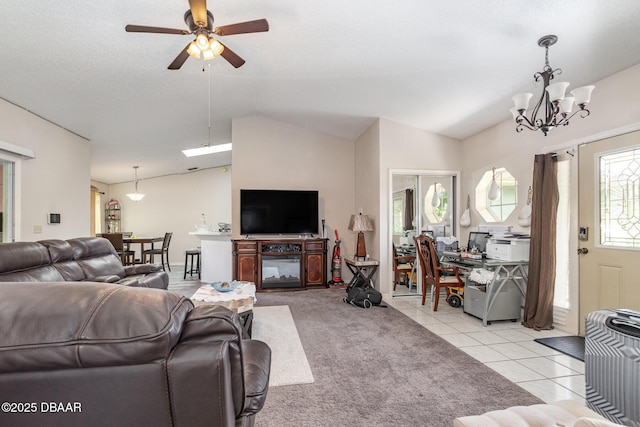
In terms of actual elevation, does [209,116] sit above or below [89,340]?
above

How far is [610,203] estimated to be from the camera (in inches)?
124

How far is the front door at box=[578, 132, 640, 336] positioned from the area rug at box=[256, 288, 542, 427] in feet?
5.22

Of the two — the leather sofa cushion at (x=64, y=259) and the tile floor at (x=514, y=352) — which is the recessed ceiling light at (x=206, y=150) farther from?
the tile floor at (x=514, y=352)

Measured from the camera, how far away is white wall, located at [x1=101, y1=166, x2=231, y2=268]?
31.3 ft

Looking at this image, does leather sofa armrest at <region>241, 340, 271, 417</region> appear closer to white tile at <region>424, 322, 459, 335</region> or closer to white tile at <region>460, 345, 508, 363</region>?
white tile at <region>460, 345, 508, 363</region>

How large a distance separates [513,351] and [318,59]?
3.47 meters

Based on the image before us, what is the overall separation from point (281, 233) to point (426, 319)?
2868 millimetres

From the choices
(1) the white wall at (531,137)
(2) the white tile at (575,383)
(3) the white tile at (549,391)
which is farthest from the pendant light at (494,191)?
(3) the white tile at (549,391)

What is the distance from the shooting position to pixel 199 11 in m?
2.23

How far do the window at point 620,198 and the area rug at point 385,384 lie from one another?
1.85 meters

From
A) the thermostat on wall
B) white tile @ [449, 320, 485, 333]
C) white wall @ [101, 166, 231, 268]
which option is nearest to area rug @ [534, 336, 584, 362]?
white tile @ [449, 320, 485, 333]

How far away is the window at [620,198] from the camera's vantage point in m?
2.96

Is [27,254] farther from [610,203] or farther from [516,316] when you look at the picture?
[610,203]

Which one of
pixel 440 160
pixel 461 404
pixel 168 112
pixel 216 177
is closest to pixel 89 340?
pixel 461 404
